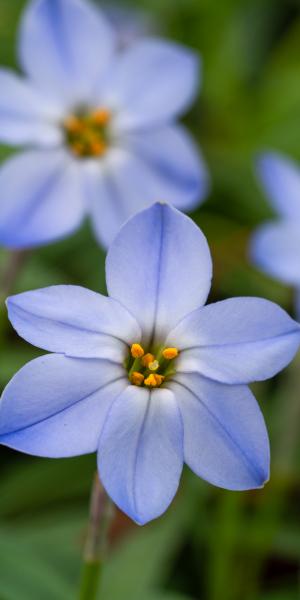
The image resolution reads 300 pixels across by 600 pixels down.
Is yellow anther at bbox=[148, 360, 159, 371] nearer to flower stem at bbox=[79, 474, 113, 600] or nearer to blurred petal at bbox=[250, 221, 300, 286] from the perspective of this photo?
flower stem at bbox=[79, 474, 113, 600]

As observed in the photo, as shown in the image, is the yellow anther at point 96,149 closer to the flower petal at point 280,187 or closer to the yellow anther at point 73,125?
the yellow anther at point 73,125

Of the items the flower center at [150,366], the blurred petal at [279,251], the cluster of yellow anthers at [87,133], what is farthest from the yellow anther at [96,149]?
→ the flower center at [150,366]

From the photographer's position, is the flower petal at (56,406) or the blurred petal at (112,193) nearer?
the flower petal at (56,406)

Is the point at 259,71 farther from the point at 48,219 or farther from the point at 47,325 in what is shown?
the point at 47,325

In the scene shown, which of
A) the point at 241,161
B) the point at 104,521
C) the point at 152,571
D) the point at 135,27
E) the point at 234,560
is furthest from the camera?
the point at 135,27

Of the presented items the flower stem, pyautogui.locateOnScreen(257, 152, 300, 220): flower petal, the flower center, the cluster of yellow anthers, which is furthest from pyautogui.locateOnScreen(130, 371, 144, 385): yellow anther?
pyautogui.locateOnScreen(257, 152, 300, 220): flower petal

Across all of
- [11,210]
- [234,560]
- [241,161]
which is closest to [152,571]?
[234,560]
